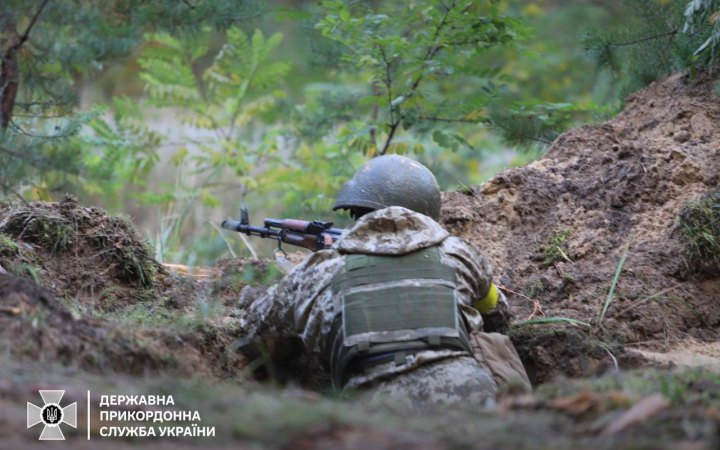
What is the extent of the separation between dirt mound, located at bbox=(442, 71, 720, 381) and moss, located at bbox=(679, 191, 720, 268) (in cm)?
8

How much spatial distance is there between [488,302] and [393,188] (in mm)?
990

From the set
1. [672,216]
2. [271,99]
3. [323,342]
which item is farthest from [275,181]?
[323,342]

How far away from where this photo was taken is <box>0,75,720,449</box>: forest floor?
9.16 ft

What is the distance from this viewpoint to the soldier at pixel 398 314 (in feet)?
14.3

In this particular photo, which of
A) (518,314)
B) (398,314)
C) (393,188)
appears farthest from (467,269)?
(518,314)

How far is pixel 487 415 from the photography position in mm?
2982

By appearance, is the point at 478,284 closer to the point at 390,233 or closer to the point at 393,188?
the point at 390,233

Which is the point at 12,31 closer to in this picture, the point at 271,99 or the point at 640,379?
the point at 271,99

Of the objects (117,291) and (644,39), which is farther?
(644,39)

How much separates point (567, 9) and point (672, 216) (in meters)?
13.9

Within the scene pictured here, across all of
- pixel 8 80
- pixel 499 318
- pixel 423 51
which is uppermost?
pixel 423 51

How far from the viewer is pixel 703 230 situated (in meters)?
5.84

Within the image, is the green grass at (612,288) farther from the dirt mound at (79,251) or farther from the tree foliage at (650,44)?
the dirt mound at (79,251)

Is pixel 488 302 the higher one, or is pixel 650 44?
pixel 650 44
